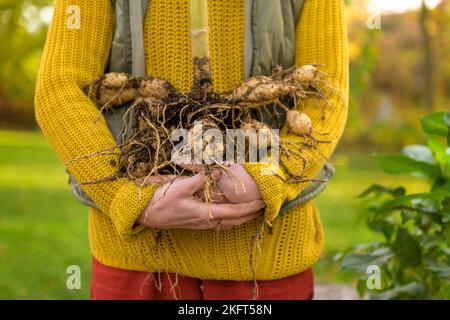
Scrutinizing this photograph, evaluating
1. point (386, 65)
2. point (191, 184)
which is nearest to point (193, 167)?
point (191, 184)

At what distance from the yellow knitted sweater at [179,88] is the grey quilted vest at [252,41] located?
0.08 feet

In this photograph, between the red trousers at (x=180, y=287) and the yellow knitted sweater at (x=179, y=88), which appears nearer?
the yellow knitted sweater at (x=179, y=88)

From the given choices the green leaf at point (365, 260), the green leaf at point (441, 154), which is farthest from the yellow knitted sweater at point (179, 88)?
the green leaf at point (441, 154)

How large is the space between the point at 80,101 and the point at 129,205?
28 centimetres

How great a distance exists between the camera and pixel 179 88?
136 centimetres

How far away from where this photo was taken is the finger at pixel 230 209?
44.5 inches

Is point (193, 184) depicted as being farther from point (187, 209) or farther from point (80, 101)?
point (80, 101)

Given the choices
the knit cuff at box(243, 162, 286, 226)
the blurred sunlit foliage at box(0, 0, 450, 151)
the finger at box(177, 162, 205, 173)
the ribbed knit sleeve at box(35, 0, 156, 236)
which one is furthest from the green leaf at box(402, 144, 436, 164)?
the blurred sunlit foliage at box(0, 0, 450, 151)

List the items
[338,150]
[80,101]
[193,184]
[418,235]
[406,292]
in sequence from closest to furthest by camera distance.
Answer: [193,184]
[80,101]
[406,292]
[418,235]
[338,150]

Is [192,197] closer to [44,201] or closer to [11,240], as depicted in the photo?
[11,240]

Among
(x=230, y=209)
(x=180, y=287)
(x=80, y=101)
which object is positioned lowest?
(x=180, y=287)

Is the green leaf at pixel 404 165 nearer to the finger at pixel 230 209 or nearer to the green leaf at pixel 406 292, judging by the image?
the green leaf at pixel 406 292

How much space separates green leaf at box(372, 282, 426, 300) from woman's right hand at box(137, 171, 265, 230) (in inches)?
27.9

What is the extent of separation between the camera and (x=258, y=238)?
129 cm
